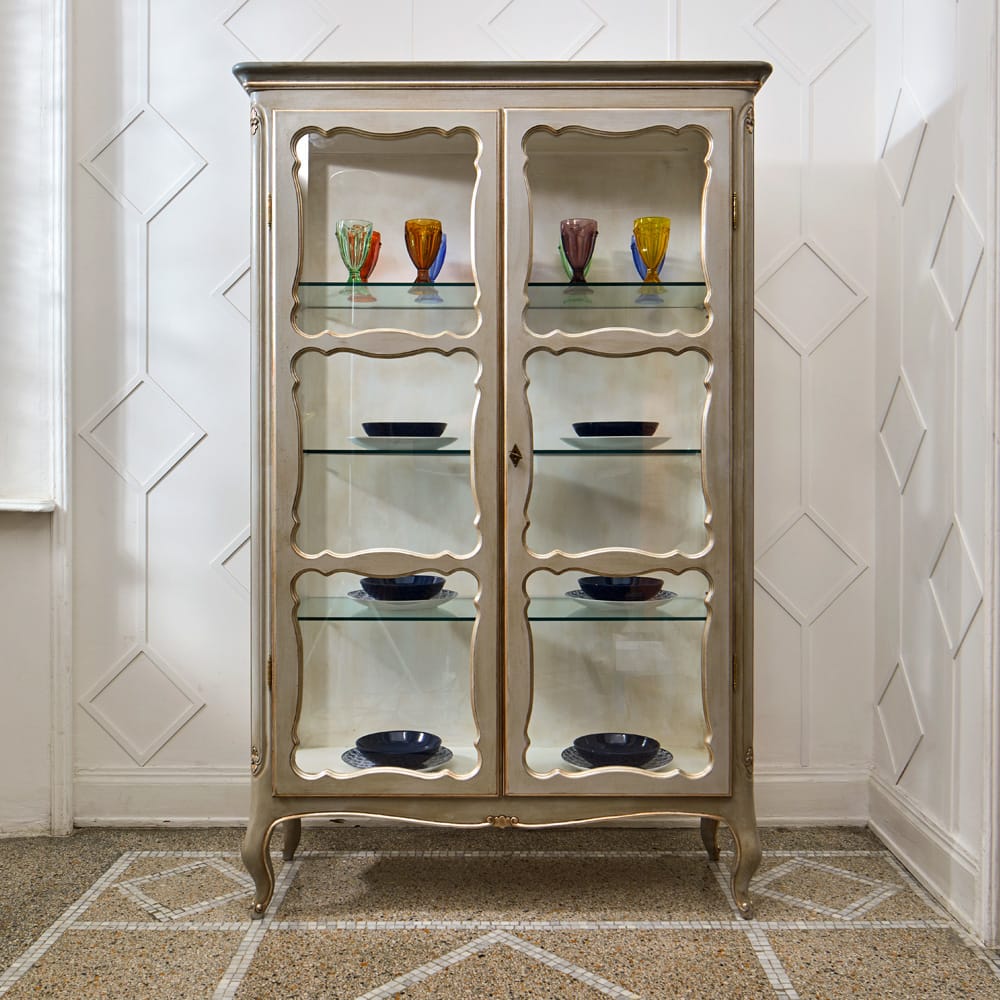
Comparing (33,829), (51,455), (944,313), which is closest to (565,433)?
(944,313)

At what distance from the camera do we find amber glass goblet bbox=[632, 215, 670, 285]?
173cm

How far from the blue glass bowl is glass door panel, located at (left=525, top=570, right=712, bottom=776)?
21cm

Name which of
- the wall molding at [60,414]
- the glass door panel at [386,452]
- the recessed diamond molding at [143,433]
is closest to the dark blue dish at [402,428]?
the glass door panel at [386,452]

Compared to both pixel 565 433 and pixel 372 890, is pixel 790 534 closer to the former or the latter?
pixel 565 433

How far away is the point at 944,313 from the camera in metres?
1.81

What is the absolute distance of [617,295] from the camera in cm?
172

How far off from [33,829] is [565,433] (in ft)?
5.36

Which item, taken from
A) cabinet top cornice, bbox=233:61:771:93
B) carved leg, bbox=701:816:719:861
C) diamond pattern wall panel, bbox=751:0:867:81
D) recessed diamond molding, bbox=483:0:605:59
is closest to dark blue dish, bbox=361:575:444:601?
carved leg, bbox=701:816:719:861

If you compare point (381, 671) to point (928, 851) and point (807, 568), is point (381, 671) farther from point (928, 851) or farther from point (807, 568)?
point (928, 851)

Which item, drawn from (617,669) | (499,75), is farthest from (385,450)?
(499,75)

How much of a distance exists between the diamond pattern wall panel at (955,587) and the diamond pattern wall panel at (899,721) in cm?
25

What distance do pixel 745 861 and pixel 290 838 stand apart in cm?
99

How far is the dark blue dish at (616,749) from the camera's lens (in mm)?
1712

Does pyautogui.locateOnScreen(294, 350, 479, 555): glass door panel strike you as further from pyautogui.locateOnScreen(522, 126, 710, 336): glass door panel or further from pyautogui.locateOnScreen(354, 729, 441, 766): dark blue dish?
pyautogui.locateOnScreen(354, 729, 441, 766): dark blue dish
